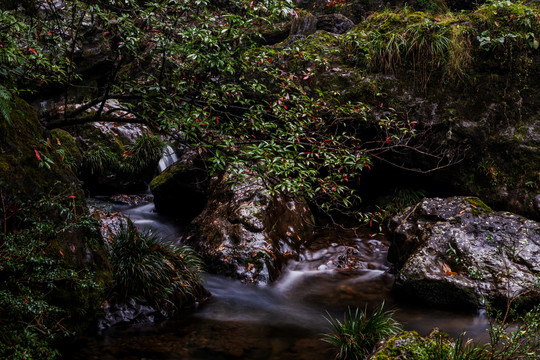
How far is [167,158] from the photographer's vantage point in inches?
426

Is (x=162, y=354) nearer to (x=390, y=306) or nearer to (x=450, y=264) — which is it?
(x=390, y=306)

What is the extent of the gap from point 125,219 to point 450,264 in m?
5.36

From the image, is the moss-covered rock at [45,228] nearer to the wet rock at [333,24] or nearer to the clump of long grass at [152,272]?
the clump of long grass at [152,272]

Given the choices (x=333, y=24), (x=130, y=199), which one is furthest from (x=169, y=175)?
(x=333, y=24)

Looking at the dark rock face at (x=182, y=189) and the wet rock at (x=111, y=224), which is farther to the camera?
the dark rock face at (x=182, y=189)

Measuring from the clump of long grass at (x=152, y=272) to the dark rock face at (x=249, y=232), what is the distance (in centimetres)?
83

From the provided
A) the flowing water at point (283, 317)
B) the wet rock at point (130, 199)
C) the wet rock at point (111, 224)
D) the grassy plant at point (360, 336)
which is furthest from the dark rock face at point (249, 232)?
the wet rock at point (130, 199)

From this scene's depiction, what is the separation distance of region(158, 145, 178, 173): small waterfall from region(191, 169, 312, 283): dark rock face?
3.36m

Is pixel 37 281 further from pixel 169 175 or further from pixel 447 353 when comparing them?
pixel 169 175

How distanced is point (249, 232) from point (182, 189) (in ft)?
9.20

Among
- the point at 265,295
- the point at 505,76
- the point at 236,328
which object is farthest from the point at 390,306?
the point at 505,76

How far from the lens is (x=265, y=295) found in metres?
5.57

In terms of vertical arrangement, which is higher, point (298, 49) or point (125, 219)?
point (298, 49)

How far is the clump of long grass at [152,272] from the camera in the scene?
15.3 feet
